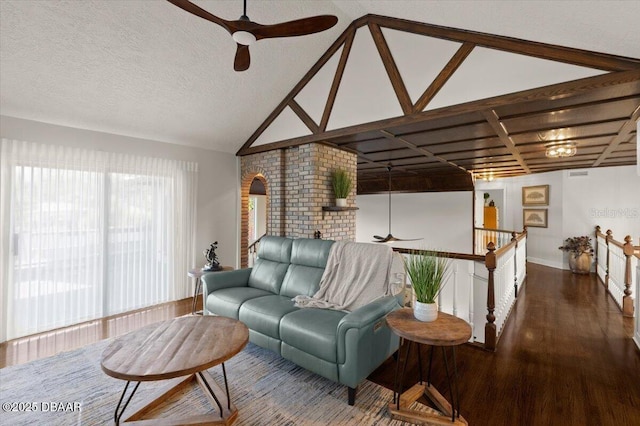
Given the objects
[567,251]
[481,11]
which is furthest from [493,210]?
[481,11]

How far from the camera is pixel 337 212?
4.78m

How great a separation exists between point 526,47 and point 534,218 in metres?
6.96

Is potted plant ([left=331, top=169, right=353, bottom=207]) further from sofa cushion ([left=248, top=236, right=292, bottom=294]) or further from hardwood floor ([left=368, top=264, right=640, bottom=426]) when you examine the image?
hardwood floor ([left=368, top=264, right=640, bottom=426])

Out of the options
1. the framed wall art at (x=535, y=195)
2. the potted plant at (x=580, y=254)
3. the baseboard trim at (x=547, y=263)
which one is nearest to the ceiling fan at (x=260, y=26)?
the potted plant at (x=580, y=254)

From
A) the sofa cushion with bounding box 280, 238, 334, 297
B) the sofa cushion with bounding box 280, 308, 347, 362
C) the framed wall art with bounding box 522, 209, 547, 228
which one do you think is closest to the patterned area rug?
the sofa cushion with bounding box 280, 308, 347, 362

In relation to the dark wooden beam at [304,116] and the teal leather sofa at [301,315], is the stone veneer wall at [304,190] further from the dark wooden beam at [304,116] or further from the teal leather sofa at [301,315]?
the teal leather sofa at [301,315]

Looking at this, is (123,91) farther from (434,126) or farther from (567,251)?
(567,251)

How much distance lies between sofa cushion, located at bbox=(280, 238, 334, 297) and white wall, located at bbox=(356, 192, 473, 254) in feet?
14.0

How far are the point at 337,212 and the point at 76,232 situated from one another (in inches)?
143

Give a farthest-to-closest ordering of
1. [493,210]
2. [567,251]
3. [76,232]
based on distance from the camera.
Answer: [493,210] → [567,251] → [76,232]

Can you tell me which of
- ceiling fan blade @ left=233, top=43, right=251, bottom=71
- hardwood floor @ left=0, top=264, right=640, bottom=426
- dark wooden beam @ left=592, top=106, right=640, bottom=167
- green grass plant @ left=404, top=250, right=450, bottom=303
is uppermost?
ceiling fan blade @ left=233, top=43, right=251, bottom=71

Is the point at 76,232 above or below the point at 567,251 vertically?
above

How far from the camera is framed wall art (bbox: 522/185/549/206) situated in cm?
761

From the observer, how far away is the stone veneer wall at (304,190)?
Answer: 4383mm
